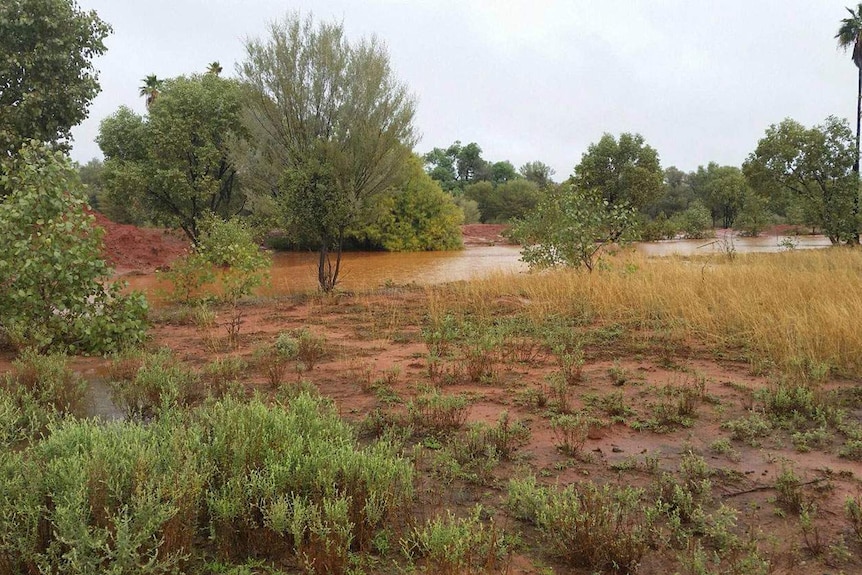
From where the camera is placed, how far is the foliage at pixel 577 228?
47.1 ft

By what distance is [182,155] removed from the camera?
86.8ft

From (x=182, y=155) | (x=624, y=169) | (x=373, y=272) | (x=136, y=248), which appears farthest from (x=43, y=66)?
(x=624, y=169)

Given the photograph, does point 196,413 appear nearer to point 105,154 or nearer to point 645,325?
point 645,325

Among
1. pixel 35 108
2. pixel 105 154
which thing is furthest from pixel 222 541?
pixel 105 154

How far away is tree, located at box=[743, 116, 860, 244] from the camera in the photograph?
83.7 ft


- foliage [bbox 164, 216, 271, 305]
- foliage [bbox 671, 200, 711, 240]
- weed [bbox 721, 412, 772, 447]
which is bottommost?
weed [bbox 721, 412, 772, 447]

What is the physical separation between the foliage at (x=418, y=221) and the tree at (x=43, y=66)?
2600 cm

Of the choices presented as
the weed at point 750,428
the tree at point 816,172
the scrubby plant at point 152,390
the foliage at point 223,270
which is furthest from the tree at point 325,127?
the tree at point 816,172

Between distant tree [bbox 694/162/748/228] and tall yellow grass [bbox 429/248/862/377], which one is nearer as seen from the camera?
tall yellow grass [bbox 429/248/862/377]

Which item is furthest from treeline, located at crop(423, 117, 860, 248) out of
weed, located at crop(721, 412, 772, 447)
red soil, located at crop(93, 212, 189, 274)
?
red soil, located at crop(93, 212, 189, 274)

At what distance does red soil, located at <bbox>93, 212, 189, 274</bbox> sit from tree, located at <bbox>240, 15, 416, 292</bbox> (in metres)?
15.5

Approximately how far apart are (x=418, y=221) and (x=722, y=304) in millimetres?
34452

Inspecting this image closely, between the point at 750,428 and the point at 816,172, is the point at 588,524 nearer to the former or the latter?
the point at 750,428

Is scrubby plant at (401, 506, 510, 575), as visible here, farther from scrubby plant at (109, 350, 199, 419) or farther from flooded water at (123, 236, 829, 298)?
flooded water at (123, 236, 829, 298)
